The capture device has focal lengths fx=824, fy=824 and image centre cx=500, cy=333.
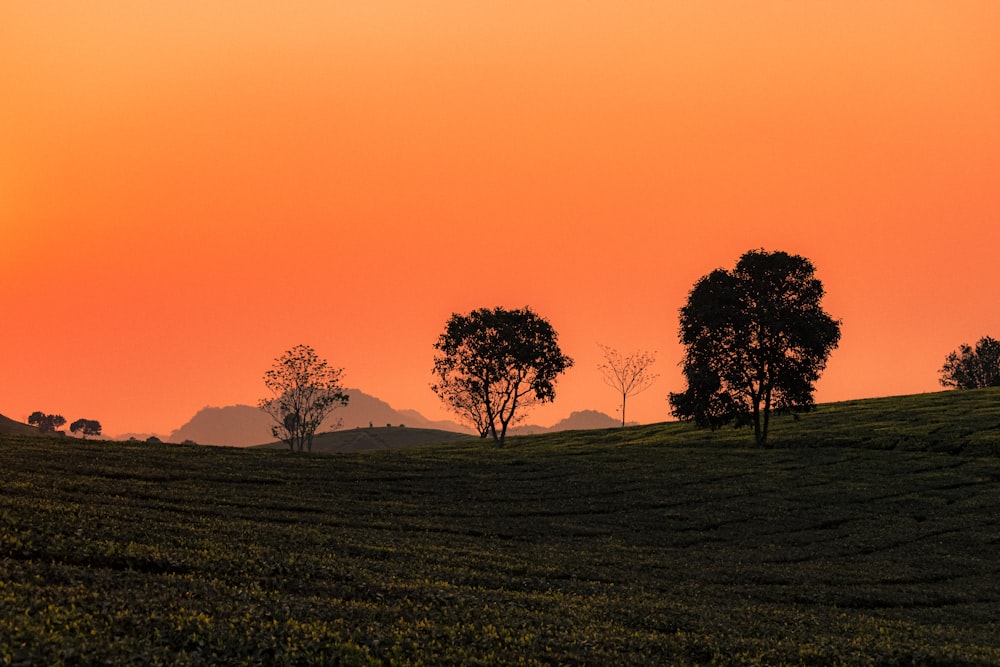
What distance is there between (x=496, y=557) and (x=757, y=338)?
70805mm

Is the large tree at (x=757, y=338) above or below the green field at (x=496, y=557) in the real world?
above

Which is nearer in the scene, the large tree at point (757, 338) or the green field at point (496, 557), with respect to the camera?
the green field at point (496, 557)

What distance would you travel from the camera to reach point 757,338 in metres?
104

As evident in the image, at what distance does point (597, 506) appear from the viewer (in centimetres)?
6706

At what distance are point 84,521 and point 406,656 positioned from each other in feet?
66.0

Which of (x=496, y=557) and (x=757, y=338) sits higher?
(x=757, y=338)

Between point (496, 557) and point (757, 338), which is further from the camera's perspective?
point (757, 338)

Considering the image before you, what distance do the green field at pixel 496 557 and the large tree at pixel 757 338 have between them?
11.1 metres

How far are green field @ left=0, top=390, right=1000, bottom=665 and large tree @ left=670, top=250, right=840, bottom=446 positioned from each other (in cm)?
1114

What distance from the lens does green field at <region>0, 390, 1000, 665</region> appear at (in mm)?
22656

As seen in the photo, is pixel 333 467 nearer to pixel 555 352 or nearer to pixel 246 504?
pixel 246 504

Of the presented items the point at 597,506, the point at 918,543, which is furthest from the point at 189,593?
the point at 918,543

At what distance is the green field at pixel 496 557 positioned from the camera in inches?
892

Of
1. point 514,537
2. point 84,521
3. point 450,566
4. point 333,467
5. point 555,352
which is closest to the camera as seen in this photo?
point 84,521
